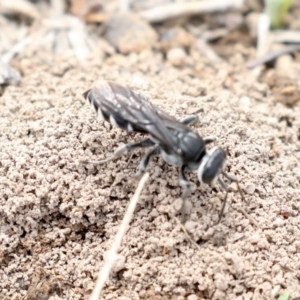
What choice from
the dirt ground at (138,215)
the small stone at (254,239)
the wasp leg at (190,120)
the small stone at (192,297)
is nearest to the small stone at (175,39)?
the dirt ground at (138,215)

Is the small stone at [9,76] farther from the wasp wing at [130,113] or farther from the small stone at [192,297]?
the small stone at [192,297]

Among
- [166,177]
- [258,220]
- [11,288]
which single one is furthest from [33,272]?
[258,220]

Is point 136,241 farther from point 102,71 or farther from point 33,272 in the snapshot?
point 102,71

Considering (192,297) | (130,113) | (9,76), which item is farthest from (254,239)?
(9,76)

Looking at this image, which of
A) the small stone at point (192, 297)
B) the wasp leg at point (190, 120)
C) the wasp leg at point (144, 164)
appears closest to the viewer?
the small stone at point (192, 297)

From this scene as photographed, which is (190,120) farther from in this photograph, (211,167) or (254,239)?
(254,239)

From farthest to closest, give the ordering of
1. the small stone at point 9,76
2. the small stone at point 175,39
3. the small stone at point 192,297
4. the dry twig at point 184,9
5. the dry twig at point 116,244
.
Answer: the dry twig at point 184,9 → the small stone at point 175,39 → the small stone at point 9,76 → the small stone at point 192,297 → the dry twig at point 116,244

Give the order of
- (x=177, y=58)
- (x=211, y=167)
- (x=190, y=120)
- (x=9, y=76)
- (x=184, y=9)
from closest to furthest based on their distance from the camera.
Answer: (x=211, y=167)
(x=190, y=120)
(x=9, y=76)
(x=177, y=58)
(x=184, y=9)

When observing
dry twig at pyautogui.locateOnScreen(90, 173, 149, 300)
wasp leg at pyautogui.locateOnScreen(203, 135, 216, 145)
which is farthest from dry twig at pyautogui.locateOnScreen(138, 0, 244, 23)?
dry twig at pyautogui.locateOnScreen(90, 173, 149, 300)
